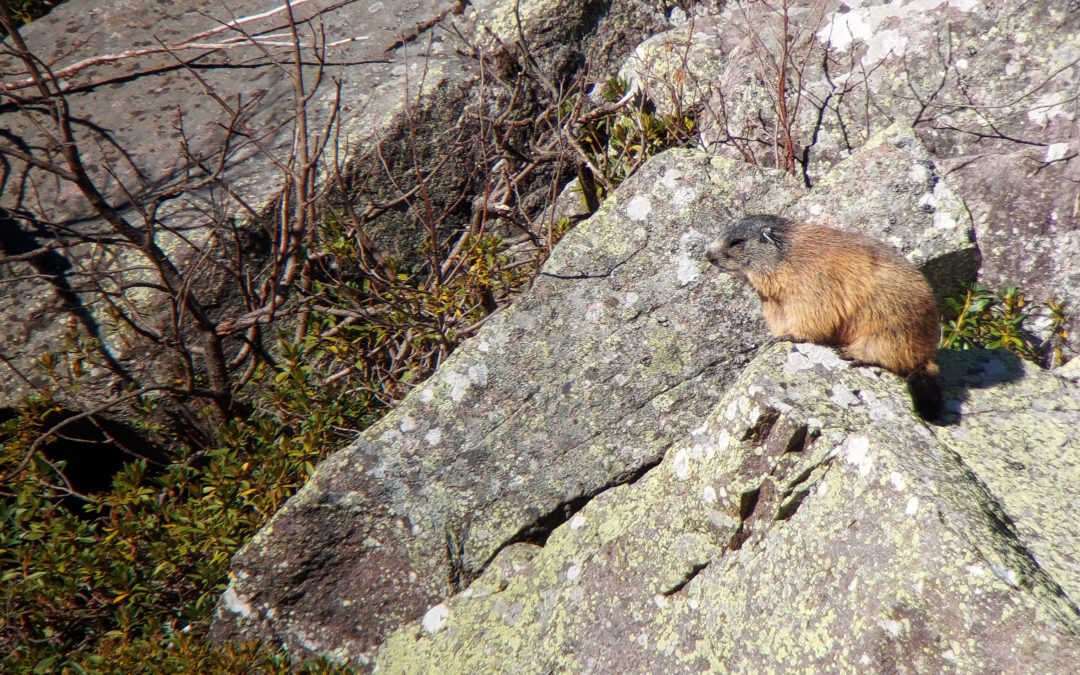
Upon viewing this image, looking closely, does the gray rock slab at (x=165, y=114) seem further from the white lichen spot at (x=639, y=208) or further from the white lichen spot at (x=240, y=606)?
the white lichen spot at (x=639, y=208)

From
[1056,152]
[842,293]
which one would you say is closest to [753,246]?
[842,293]

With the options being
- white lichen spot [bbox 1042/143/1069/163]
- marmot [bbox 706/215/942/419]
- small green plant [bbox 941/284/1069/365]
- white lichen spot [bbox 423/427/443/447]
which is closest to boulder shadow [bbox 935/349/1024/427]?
marmot [bbox 706/215/942/419]

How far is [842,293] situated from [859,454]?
1280mm

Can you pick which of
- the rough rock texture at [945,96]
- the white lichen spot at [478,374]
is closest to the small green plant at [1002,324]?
the rough rock texture at [945,96]

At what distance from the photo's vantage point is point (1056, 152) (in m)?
5.42

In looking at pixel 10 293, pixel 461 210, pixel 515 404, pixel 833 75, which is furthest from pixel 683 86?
pixel 10 293

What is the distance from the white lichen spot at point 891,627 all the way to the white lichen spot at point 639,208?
2.84m

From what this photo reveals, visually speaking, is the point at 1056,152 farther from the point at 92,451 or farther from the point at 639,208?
the point at 92,451

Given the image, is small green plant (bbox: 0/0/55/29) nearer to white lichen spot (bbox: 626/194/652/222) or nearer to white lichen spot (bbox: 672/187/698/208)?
white lichen spot (bbox: 626/194/652/222)

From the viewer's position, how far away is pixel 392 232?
21.3 feet

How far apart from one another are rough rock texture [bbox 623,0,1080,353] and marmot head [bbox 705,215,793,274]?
1455 mm

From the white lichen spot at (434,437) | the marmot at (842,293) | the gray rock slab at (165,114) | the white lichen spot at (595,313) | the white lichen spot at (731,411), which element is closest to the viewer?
the white lichen spot at (731,411)

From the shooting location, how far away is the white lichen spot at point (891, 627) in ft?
9.80

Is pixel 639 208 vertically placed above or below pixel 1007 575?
above
